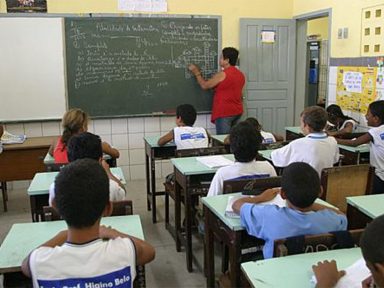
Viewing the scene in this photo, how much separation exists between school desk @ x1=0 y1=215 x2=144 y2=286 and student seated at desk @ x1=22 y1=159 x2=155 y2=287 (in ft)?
1.13

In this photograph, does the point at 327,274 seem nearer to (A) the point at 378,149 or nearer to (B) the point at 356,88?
(A) the point at 378,149

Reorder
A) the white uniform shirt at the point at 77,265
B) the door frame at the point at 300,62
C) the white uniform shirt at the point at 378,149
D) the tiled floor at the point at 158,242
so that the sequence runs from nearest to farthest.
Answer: the white uniform shirt at the point at 77,265
the tiled floor at the point at 158,242
the white uniform shirt at the point at 378,149
the door frame at the point at 300,62

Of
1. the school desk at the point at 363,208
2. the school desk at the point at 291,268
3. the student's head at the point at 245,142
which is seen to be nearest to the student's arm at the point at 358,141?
the school desk at the point at 363,208

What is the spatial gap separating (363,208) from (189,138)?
2054 millimetres

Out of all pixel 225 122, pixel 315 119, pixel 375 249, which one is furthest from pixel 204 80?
pixel 375 249

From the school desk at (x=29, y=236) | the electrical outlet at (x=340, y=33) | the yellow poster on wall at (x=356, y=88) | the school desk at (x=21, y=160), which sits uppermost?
the electrical outlet at (x=340, y=33)

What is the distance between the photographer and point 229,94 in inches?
227

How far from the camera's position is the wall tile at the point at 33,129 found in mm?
5457

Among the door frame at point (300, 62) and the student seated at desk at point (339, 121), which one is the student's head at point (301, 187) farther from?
the door frame at point (300, 62)

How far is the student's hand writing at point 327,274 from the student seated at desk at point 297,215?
40 cm

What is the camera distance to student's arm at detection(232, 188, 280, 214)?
2209 mm

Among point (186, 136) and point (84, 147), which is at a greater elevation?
point (84, 147)

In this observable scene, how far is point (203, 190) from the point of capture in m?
3.29

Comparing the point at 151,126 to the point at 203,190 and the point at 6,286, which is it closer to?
the point at 203,190
